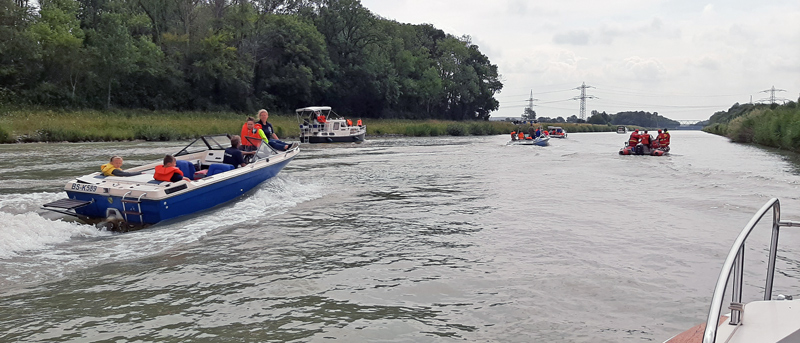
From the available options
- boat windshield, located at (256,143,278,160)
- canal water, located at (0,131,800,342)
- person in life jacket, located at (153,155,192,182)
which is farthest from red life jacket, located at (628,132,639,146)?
person in life jacket, located at (153,155,192,182)

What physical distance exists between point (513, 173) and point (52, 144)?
850 inches

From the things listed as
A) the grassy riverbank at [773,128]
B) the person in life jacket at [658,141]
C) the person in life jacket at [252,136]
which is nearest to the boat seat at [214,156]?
the person in life jacket at [252,136]

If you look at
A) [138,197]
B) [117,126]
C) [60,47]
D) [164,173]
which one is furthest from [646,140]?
[60,47]

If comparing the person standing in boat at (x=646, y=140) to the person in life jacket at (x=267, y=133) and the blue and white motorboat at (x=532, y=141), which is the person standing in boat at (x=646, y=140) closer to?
the blue and white motorboat at (x=532, y=141)

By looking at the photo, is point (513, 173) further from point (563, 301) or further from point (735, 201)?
point (563, 301)

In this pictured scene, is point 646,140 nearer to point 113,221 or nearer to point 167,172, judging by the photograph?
point 167,172

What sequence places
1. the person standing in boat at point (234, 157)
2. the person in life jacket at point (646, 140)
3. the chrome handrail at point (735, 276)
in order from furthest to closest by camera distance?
1. the person in life jacket at point (646, 140)
2. the person standing in boat at point (234, 157)
3. the chrome handrail at point (735, 276)

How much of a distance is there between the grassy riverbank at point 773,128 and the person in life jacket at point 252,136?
26089 millimetres

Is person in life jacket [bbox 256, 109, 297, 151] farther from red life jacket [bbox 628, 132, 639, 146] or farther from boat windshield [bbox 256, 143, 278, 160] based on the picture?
red life jacket [bbox 628, 132, 639, 146]

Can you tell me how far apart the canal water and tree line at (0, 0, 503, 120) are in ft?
111

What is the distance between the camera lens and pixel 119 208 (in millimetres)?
8008

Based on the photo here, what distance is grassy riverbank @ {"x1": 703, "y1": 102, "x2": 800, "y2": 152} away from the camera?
27750mm

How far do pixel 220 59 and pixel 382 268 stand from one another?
160 feet

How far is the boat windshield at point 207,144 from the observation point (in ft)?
40.7
